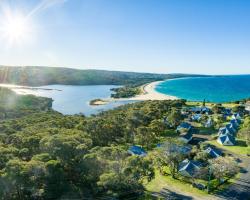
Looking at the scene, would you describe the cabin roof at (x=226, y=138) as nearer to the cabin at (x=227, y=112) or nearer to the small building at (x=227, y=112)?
the cabin at (x=227, y=112)

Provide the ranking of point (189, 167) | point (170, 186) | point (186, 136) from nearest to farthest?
point (170, 186) < point (189, 167) < point (186, 136)

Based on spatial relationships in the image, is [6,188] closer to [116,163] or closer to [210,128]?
[116,163]

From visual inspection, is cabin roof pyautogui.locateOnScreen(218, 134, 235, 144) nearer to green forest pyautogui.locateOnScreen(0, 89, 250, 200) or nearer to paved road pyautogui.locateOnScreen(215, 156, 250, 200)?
green forest pyautogui.locateOnScreen(0, 89, 250, 200)

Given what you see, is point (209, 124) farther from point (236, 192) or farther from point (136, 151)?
point (236, 192)

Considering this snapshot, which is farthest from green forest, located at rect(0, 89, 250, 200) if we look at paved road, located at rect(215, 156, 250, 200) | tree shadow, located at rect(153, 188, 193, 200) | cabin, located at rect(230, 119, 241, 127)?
cabin, located at rect(230, 119, 241, 127)

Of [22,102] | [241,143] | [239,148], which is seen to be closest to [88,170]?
[239,148]

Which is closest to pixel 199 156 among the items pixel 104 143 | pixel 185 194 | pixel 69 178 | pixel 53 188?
pixel 185 194
